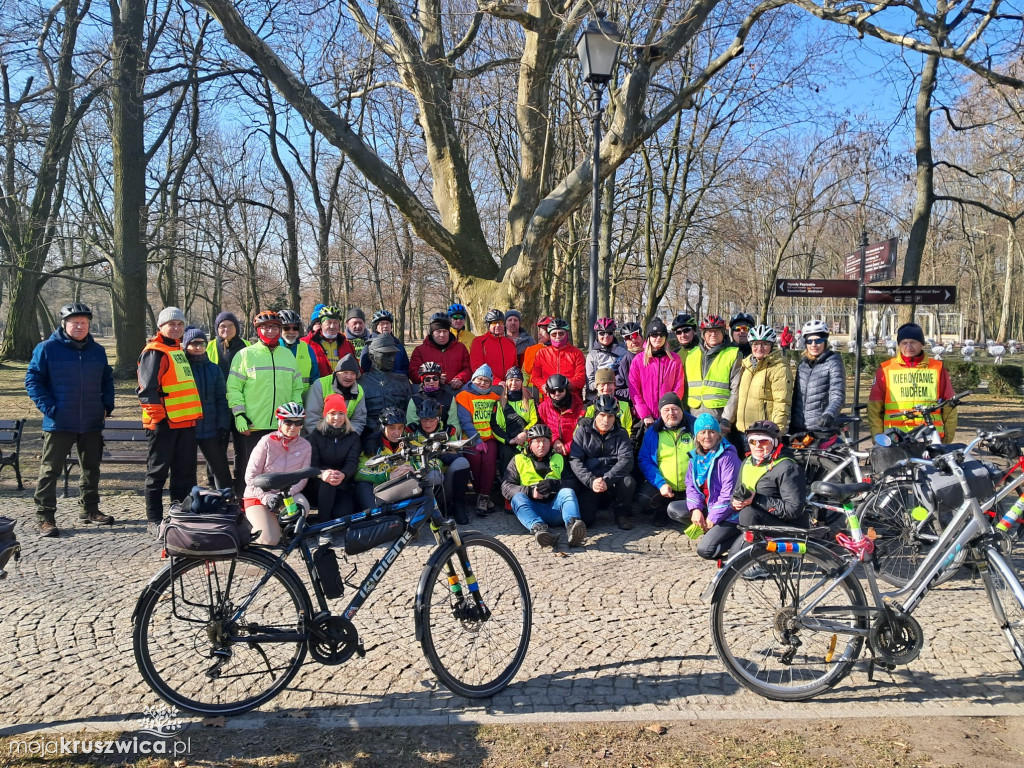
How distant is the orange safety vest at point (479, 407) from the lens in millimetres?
7371

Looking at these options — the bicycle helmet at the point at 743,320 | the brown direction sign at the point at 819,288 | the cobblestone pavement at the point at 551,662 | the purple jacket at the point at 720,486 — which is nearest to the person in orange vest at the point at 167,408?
the cobblestone pavement at the point at 551,662

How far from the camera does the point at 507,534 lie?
21.5 ft

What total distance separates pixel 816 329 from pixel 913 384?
99cm

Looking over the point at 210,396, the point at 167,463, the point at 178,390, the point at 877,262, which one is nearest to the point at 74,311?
the point at 178,390

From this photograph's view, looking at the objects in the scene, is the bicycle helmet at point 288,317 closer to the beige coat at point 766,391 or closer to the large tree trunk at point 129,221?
the beige coat at point 766,391

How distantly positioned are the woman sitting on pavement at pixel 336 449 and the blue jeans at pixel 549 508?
5.03ft

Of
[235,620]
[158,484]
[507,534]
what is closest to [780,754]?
[235,620]

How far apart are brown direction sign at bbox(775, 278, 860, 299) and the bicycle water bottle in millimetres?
7040

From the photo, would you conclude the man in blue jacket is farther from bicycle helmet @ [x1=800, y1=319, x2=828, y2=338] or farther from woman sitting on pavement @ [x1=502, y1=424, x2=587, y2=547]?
bicycle helmet @ [x1=800, y1=319, x2=828, y2=338]

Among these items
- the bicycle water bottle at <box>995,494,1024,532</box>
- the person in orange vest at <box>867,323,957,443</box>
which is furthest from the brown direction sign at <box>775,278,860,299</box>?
the bicycle water bottle at <box>995,494,1024,532</box>

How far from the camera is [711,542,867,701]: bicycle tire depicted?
353cm

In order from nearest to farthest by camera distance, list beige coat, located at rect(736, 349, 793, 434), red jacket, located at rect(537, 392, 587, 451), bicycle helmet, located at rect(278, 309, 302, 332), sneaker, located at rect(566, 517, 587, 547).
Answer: sneaker, located at rect(566, 517, 587, 547) < beige coat, located at rect(736, 349, 793, 434) < bicycle helmet, located at rect(278, 309, 302, 332) < red jacket, located at rect(537, 392, 587, 451)

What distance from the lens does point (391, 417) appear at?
21.6 feet

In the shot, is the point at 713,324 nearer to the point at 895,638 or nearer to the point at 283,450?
the point at 895,638
